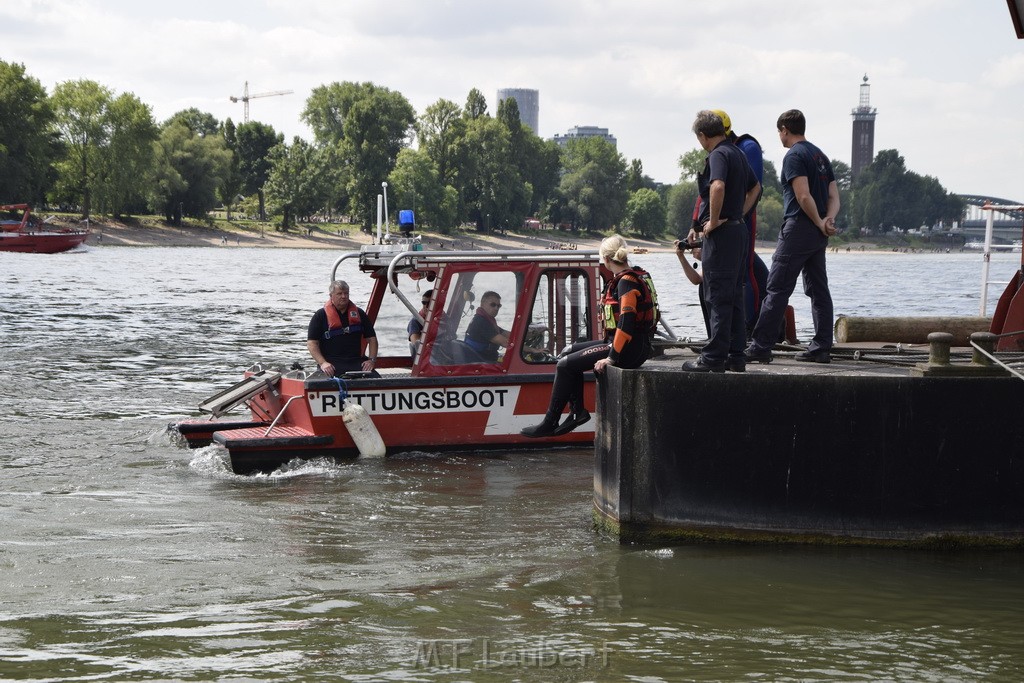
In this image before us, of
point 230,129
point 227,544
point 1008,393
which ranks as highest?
point 230,129

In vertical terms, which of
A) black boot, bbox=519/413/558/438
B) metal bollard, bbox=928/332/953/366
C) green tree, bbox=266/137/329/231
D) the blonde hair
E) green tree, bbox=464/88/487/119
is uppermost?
green tree, bbox=464/88/487/119

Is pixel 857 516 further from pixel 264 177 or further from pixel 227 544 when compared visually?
pixel 264 177

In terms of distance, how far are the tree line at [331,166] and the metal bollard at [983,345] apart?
90768mm

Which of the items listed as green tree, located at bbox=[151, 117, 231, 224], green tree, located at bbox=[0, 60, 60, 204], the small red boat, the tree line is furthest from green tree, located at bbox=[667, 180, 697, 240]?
the small red boat

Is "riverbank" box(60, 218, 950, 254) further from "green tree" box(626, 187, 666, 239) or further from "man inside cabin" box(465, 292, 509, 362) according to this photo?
"man inside cabin" box(465, 292, 509, 362)

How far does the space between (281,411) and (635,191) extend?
5936 inches

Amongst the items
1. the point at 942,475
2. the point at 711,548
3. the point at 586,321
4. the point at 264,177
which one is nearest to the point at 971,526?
the point at 942,475

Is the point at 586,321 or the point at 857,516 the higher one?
the point at 586,321

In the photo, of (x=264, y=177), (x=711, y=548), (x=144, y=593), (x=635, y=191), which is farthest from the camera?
(x=635, y=191)

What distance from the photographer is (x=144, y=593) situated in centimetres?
832

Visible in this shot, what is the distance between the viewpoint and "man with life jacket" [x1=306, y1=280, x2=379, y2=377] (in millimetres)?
12922

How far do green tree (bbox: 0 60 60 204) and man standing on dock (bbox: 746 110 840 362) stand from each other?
89.1 meters

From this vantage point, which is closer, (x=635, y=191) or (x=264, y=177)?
(x=264, y=177)

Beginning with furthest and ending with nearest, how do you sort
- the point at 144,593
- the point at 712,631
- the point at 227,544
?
the point at 227,544
the point at 144,593
the point at 712,631
